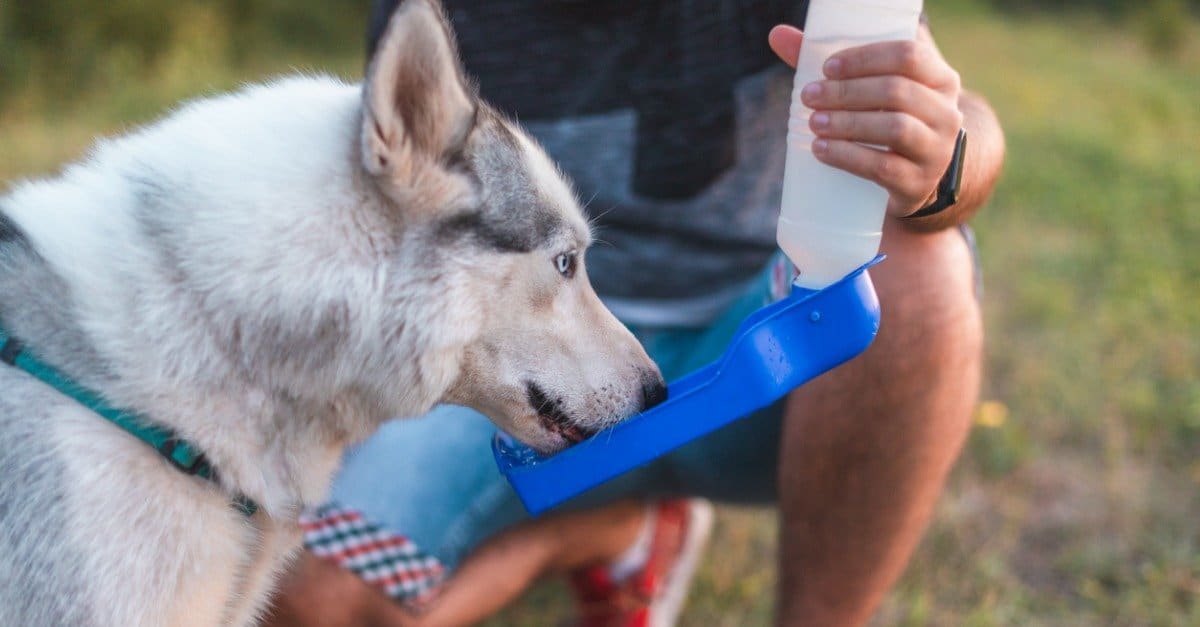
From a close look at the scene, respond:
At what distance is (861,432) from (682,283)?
67cm

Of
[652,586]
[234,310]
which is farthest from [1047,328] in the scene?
[234,310]

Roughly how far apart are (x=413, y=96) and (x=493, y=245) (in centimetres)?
27

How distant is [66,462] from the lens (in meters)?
1.58

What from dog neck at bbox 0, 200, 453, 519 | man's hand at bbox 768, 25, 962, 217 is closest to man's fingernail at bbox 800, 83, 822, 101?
man's hand at bbox 768, 25, 962, 217

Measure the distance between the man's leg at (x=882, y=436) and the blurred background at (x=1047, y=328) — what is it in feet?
1.63

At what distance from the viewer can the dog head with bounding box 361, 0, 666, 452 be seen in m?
1.57

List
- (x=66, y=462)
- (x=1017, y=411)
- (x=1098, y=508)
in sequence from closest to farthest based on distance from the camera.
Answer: (x=66, y=462), (x=1098, y=508), (x=1017, y=411)

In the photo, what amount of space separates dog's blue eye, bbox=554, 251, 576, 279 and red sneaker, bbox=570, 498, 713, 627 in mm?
1260

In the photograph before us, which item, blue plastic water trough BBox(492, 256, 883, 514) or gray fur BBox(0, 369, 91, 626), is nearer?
gray fur BBox(0, 369, 91, 626)

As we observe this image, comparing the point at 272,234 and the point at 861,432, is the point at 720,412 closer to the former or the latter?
the point at 861,432

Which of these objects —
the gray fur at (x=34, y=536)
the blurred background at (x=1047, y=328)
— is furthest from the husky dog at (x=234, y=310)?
the blurred background at (x=1047, y=328)

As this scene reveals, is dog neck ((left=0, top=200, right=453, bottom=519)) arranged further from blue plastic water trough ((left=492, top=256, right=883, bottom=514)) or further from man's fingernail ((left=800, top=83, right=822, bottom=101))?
man's fingernail ((left=800, top=83, right=822, bottom=101))

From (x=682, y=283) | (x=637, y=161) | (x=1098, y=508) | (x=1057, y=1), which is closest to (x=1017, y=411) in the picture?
(x=1098, y=508)

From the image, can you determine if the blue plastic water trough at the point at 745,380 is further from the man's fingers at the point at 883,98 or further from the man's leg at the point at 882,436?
the man's leg at the point at 882,436
